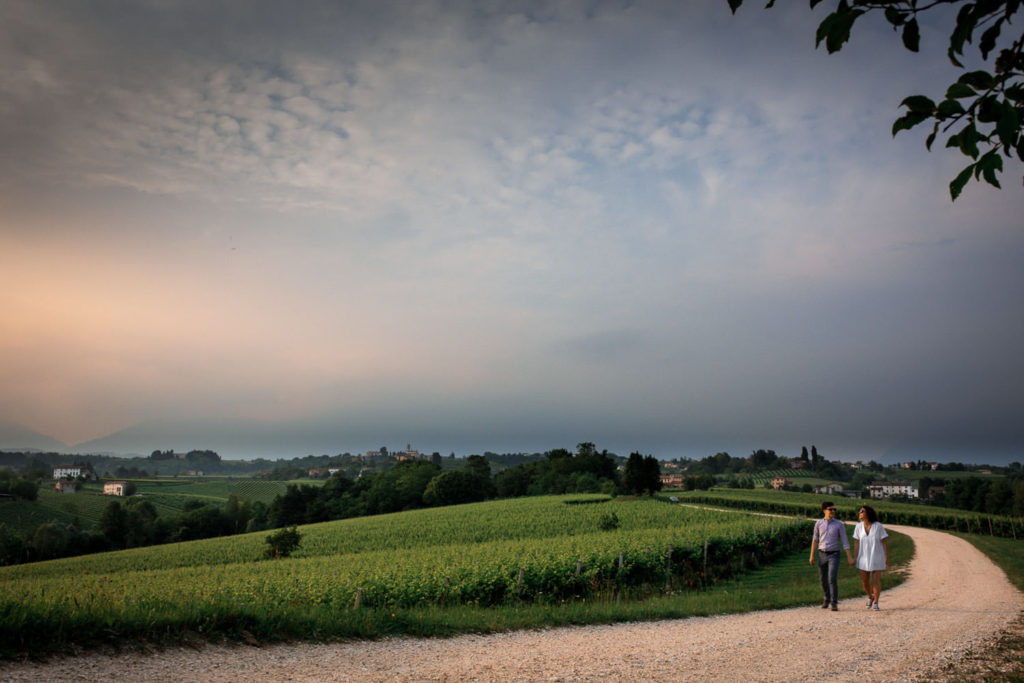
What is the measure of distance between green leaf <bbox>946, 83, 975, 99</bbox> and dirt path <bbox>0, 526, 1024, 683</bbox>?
6780mm

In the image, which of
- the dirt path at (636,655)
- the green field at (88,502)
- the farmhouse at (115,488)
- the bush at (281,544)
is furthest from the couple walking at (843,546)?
the farmhouse at (115,488)

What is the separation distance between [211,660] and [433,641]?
10.6 ft

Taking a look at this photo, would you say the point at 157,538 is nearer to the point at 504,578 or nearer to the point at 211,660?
the point at 504,578

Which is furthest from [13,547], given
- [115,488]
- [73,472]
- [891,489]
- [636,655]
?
[891,489]

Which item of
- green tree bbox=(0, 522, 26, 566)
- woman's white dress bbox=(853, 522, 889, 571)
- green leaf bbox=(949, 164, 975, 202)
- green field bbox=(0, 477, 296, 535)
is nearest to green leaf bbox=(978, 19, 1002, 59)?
green leaf bbox=(949, 164, 975, 202)

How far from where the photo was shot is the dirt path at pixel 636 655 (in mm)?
6734

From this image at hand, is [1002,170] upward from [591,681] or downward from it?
upward

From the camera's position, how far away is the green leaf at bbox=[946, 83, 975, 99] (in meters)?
2.67

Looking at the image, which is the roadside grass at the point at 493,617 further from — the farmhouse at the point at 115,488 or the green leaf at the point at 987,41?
the farmhouse at the point at 115,488

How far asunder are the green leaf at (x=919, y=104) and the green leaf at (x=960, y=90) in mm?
84

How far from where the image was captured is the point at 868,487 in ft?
451

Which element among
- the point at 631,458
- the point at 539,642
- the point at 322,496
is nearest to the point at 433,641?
the point at 539,642

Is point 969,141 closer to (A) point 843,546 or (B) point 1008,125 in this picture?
(B) point 1008,125

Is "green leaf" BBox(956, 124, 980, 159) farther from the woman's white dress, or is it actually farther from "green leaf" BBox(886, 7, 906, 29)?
the woman's white dress
